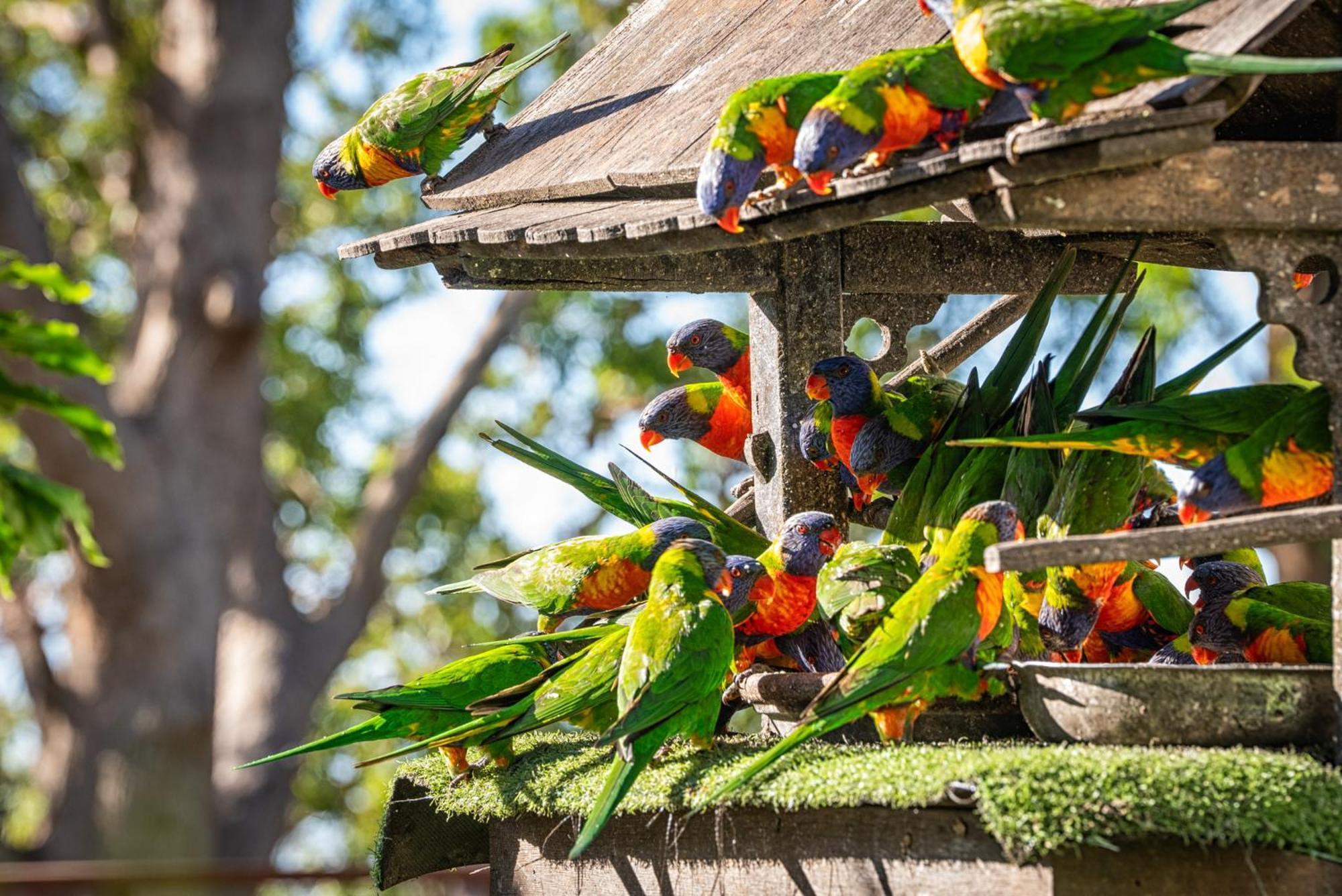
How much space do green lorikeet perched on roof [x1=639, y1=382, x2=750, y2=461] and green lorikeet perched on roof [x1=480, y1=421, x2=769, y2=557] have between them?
21 cm

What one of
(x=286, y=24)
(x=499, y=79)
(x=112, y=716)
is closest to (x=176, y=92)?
(x=286, y=24)

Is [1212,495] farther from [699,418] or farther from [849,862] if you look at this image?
[699,418]

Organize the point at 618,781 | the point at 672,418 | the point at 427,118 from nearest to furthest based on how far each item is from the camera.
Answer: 1. the point at 618,781
2. the point at 427,118
3. the point at 672,418

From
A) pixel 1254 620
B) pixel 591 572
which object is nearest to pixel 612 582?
pixel 591 572

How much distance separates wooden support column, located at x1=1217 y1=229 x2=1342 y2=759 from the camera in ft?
7.65

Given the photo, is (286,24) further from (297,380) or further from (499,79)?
(499,79)

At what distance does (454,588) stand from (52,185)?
43.9 feet

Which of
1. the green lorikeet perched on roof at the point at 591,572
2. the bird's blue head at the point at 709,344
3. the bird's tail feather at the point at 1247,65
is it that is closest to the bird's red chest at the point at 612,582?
the green lorikeet perched on roof at the point at 591,572

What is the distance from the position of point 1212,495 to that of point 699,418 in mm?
1522

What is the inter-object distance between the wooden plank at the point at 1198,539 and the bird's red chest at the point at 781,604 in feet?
2.60

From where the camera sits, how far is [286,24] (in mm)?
12906

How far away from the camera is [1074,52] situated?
2.09 metres

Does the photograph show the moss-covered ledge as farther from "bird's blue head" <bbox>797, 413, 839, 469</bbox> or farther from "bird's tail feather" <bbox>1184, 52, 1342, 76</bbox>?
"bird's tail feather" <bbox>1184, 52, 1342, 76</bbox>

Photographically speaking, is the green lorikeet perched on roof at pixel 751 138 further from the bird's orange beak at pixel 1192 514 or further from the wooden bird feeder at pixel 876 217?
the bird's orange beak at pixel 1192 514
